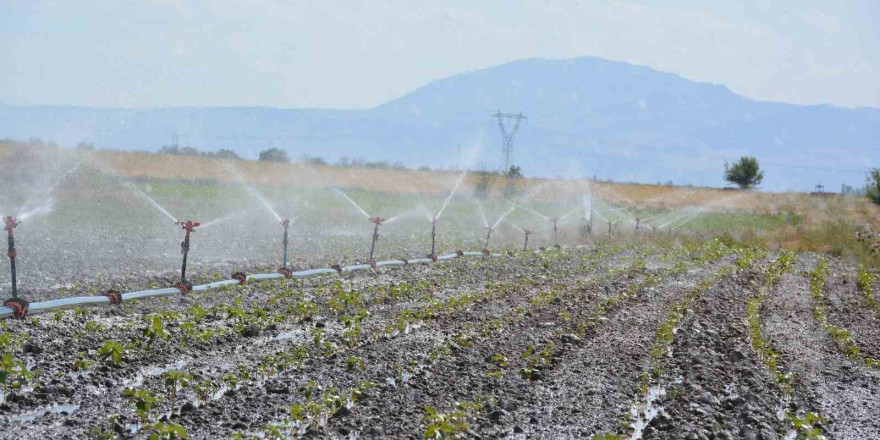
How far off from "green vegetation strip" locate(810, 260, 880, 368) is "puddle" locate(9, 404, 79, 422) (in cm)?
943

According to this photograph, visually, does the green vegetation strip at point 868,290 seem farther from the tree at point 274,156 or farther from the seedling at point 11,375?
the tree at point 274,156

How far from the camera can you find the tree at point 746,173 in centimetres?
9469

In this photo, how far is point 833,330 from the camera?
45.4 ft

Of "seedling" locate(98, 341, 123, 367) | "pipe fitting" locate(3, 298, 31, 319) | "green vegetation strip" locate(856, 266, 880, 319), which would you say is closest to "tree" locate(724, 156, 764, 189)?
"green vegetation strip" locate(856, 266, 880, 319)

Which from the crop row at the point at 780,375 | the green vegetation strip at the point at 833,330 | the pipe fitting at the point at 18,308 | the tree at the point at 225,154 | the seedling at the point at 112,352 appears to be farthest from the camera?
the tree at the point at 225,154

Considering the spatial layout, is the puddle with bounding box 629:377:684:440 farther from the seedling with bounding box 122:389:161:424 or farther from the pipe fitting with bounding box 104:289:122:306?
the pipe fitting with bounding box 104:289:122:306

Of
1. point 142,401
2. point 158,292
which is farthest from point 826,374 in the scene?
point 158,292

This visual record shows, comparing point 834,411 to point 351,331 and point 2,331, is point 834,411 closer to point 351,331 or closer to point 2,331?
point 351,331

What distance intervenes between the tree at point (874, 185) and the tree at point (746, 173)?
44.6m

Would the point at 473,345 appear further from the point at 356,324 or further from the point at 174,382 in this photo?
the point at 174,382

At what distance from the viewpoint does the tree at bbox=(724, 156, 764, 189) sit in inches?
3728

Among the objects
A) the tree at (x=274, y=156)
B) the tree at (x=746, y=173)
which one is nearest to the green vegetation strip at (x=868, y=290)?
the tree at (x=274, y=156)

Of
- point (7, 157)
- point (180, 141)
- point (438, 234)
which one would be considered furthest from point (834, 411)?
point (180, 141)

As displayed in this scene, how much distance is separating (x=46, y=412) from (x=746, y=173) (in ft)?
310
